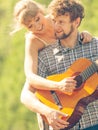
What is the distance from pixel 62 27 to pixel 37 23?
14cm

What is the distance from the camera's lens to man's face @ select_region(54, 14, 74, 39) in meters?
4.66

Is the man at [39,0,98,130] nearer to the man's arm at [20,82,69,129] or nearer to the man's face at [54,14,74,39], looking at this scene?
the man's face at [54,14,74,39]

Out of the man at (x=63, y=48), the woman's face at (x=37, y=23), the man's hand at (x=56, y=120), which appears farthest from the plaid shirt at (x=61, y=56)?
the man's hand at (x=56, y=120)

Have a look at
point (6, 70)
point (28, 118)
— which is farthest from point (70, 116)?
point (6, 70)

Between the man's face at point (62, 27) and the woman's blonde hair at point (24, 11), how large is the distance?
13 cm

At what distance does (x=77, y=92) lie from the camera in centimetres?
465

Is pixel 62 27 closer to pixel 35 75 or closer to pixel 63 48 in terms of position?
pixel 63 48

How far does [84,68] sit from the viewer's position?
467 cm

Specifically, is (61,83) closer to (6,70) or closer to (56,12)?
(56,12)

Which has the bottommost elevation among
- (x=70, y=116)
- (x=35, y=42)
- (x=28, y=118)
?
(x=28, y=118)

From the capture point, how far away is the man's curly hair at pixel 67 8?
15.4 ft

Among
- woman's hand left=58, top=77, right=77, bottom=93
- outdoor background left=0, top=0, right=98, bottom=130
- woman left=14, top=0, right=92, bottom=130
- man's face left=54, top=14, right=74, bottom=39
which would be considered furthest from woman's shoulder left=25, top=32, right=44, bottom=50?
outdoor background left=0, top=0, right=98, bottom=130

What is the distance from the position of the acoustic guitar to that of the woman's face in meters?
0.26

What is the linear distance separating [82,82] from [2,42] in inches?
514
